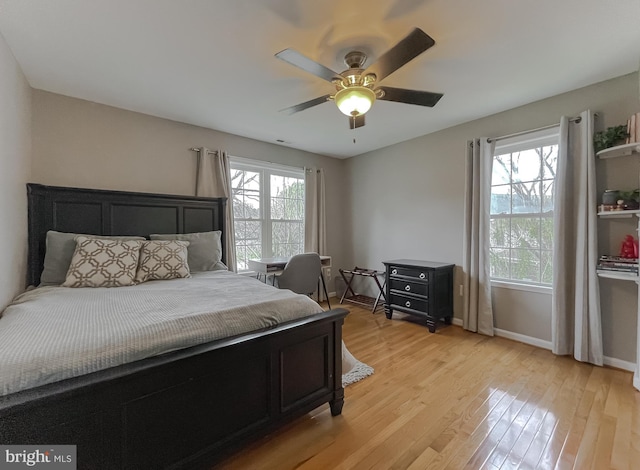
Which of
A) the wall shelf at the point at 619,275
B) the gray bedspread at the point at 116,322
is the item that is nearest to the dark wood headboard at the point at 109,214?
the gray bedspread at the point at 116,322

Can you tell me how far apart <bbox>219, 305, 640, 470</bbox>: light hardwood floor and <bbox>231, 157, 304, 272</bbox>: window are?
2.15 m

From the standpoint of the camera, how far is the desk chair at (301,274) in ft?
11.6

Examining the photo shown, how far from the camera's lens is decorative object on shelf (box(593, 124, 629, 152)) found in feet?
7.55

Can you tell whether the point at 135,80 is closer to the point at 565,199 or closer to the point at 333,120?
the point at 333,120

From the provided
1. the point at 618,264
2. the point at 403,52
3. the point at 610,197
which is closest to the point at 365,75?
the point at 403,52

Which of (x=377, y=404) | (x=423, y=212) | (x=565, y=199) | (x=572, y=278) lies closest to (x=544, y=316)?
(x=572, y=278)

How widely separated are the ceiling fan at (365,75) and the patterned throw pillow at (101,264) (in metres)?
1.86

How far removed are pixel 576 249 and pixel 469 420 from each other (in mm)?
1874

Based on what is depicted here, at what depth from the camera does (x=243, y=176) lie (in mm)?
3949

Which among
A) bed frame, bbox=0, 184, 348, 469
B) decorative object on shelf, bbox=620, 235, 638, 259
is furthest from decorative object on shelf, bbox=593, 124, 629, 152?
bed frame, bbox=0, 184, 348, 469

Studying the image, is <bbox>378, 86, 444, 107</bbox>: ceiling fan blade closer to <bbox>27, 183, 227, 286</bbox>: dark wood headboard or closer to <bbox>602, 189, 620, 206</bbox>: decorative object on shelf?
<bbox>602, 189, 620, 206</bbox>: decorative object on shelf

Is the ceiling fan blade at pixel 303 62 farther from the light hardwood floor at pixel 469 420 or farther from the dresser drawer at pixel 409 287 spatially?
the dresser drawer at pixel 409 287

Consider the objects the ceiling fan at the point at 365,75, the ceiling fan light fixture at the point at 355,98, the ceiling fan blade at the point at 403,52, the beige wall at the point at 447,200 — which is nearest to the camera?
the ceiling fan blade at the point at 403,52

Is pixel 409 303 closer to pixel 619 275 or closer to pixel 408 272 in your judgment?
pixel 408 272
